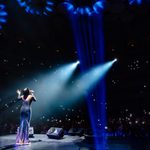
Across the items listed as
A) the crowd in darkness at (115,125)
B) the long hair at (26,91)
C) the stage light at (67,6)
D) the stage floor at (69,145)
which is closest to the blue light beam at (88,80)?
the crowd in darkness at (115,125)

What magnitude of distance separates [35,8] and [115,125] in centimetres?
536

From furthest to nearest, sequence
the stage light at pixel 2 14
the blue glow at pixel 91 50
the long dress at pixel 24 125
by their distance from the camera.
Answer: the blue glow at pixel 91 50 < the stage light at pixel 2 14 < the long dress at pixel 24 125

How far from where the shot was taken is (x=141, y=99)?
41.3ft

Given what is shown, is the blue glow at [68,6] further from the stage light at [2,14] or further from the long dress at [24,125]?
the long dress at [24,125]

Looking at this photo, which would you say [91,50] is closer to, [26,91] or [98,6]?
[98,6]

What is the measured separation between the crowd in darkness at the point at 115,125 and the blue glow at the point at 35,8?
177 inches

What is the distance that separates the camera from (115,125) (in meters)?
10.1

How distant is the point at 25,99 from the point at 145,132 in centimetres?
428

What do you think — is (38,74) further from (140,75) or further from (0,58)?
(140,75)

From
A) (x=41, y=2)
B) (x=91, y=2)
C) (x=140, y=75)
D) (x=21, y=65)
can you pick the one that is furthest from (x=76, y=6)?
(x=140, y=75)

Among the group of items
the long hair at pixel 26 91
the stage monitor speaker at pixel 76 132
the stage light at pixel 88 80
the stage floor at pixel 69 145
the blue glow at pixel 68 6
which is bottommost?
the stage floor at pixel 69 145

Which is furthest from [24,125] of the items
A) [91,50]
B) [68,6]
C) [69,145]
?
[91,50]

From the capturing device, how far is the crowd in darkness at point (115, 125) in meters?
9.38

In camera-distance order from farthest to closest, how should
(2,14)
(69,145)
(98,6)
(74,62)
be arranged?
(74,62), (2,14), (98,6), (69,145)
